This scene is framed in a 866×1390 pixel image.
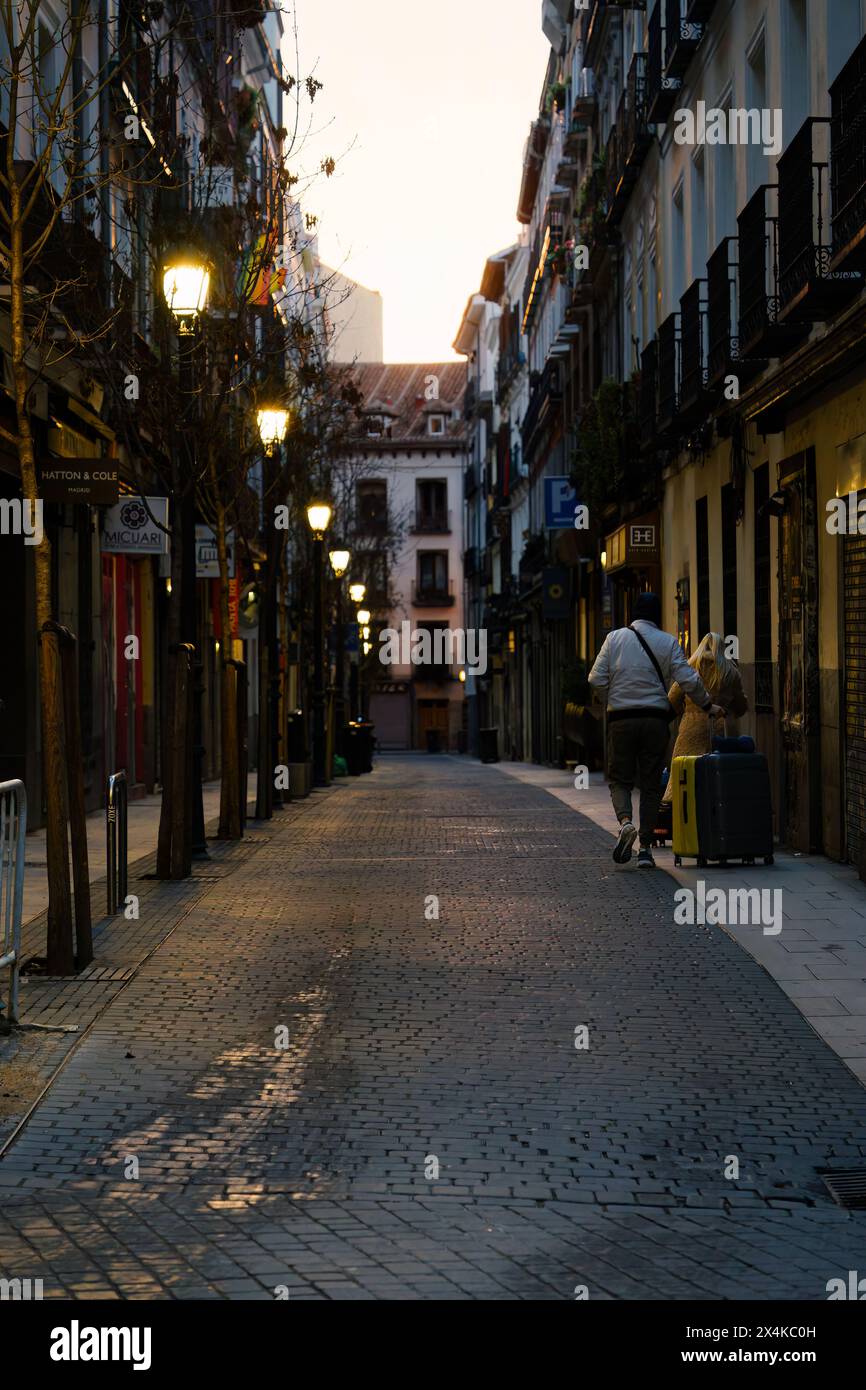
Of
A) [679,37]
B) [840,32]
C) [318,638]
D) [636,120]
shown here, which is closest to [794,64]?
[840,32]

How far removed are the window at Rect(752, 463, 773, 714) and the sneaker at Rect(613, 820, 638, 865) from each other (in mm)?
3917

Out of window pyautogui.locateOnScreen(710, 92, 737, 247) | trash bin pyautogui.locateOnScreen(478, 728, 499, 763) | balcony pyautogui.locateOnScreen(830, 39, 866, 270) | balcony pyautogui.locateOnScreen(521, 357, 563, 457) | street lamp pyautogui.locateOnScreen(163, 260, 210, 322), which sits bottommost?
trash bin pyautogui.locateOnScreen(478, 728, 499, 763)

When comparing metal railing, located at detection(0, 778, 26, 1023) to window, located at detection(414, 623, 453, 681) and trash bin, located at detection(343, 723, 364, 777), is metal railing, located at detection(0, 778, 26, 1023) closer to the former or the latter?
trash bin, located at detection(343, 723, 364, 777)

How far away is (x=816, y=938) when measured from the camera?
10555mm

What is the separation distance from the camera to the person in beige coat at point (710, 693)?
1540 centimetres

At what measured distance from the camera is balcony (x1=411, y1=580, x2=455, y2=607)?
94750mm

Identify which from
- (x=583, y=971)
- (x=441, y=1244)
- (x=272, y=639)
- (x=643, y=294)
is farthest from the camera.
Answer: (x=643, y=294)

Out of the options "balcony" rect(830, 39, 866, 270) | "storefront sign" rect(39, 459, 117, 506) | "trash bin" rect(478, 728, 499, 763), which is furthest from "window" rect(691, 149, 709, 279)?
"trash bin" rect(478, 728, 499, 763)

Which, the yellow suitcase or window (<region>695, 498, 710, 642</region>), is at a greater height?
window (<region>695, 498, 710, 642</region>)

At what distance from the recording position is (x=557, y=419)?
1917 inches

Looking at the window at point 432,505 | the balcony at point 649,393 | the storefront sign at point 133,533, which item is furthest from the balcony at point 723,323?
the window at point 432,505

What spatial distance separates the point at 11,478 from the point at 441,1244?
1481 centimetres
